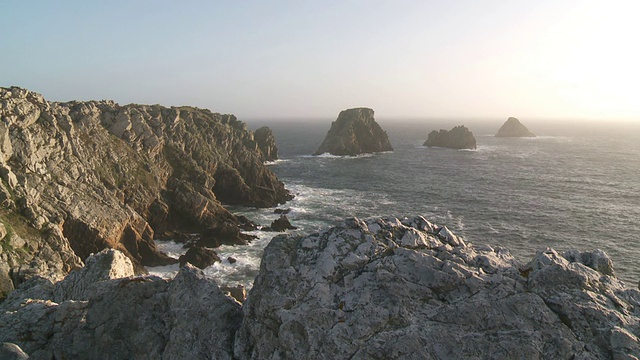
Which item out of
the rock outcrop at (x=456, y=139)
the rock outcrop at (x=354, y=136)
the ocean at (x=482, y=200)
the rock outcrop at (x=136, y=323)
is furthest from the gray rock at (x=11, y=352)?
the rock outcrop at (x=456, y=139)

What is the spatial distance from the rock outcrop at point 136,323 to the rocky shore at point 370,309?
0.04 metres

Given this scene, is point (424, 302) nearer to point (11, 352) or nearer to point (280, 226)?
point (11, 352)

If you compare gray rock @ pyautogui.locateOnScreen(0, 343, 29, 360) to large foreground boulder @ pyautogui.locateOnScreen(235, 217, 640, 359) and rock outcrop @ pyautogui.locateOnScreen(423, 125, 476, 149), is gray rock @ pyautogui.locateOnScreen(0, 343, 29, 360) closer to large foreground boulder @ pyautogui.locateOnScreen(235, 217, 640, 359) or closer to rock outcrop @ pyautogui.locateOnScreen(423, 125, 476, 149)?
large foreground boulder @ pyautogui.locateOnScreen(235, 217, 640, 359)

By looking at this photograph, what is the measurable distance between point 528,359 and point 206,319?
1029cm

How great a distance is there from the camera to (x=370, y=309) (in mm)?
11242

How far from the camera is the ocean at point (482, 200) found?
5616 cm

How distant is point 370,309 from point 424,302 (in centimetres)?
166

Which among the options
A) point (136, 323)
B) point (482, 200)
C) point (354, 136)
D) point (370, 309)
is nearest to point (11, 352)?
point (136, 323)

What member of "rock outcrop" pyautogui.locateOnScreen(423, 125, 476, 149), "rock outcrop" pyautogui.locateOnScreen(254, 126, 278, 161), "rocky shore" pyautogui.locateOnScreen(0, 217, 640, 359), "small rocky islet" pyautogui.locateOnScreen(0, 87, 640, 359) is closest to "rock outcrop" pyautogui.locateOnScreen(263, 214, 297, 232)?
"small rocky islet" pyautogui.locateOnScreen(0, 87, 640, 359)

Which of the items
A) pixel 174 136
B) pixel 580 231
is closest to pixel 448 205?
pixel 580 231

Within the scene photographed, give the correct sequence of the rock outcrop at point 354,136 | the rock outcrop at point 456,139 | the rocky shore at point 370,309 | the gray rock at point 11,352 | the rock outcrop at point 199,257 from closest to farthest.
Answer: the rocky shore at point 370,309 < the gray rock at point 11,352 < the rock outcrop at point 199,257 < the rock outcrop at point 354,136 < the rock outcrop at point 456,139

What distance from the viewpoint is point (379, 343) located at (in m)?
10.5

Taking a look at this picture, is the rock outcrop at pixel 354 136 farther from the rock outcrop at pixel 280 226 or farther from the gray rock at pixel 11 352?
the gray rock at pixel 11 352

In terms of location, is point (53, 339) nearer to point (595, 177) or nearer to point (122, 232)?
point (122, 232)
